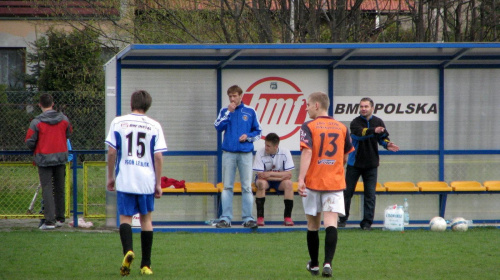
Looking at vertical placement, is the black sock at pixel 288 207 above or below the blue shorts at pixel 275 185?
below

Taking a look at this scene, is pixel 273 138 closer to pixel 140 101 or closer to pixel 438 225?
pixel 438 225

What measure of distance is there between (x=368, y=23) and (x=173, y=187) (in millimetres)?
8611

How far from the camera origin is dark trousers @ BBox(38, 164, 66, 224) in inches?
416

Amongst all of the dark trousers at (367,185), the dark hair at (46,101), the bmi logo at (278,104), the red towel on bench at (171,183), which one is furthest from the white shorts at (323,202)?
the dark hair at (46,101)

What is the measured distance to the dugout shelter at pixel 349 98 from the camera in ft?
36.3

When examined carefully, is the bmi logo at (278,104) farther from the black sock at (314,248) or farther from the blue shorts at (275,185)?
the black sock at (314,248)

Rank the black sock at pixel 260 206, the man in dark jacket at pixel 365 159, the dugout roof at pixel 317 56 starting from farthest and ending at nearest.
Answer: the black sock at pixel 260 206 < the man in dark jacket at pixel 365 159 < the dugout roof at pixel 317 56

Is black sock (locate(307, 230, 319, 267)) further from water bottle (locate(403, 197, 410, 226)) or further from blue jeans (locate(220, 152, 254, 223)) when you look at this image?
water bottle (locate(403, 197, 410, 226))

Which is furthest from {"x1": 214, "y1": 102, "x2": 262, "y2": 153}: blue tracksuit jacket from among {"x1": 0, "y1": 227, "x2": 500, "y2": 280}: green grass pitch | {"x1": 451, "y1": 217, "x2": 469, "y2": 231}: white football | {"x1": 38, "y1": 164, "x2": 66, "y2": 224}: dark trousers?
{"x1": 451, "y1": 217, "x2": 469, "y2": 231}: white football

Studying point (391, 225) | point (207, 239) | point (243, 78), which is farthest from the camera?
point (243, 78)

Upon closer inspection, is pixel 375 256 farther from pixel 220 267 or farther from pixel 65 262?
pixel 65 262

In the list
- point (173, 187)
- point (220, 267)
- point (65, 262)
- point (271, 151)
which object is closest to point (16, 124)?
point (173, 187)

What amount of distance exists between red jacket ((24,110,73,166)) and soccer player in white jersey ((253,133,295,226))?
2.78 m

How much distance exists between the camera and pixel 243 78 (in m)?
11.3
